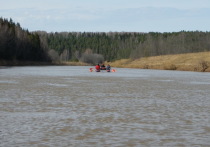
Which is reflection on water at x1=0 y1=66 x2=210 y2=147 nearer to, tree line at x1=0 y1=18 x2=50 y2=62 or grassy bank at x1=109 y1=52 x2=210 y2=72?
grassy bank at x1=109 y1=52 x2=210 y2=72

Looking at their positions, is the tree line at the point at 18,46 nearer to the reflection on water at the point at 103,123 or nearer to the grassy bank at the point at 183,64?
the grassy bank at the point at 183,64

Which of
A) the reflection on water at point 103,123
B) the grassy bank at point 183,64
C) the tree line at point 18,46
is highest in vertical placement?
the tree line at point 18,46

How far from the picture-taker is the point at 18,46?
130 meters

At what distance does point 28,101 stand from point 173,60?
116m

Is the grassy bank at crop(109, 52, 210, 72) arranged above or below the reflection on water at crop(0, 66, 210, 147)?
above

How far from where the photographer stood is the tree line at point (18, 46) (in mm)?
119938

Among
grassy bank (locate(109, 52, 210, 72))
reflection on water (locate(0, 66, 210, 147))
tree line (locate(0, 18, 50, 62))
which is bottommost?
reflection on water (locate(0, 66, 210, 147))

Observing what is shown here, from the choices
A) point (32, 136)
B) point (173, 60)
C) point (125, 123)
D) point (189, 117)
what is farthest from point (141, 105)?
point (173, 60)

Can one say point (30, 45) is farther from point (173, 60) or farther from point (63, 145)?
point (63, 145)

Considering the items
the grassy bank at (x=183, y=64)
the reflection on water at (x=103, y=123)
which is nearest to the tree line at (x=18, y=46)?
the grassy bank at (x=183, y=64)

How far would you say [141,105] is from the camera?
1972cm

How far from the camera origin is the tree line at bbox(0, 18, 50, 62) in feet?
393

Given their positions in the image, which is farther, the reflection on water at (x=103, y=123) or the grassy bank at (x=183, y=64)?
the grassy bank at (x=183, y=64)

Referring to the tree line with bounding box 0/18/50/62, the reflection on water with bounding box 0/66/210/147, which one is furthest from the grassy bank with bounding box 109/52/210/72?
the reflection on water with bounding box 0/66/210/147
